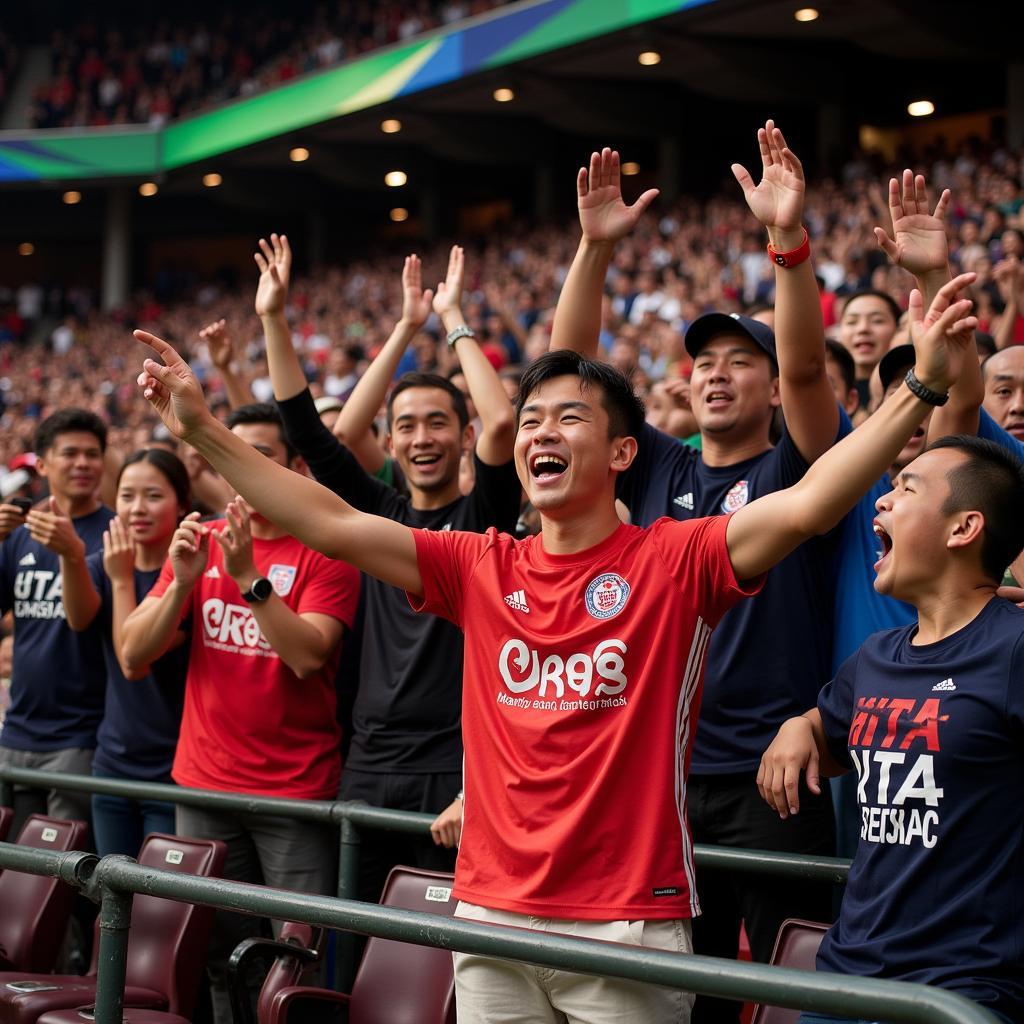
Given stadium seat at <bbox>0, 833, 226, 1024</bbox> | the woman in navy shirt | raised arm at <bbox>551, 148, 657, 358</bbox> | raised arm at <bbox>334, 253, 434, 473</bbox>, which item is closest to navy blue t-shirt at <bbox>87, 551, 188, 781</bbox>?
the woman in navy shirt

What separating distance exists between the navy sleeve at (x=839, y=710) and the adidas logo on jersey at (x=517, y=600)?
61cm

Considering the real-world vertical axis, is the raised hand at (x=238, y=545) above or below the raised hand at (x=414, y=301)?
below

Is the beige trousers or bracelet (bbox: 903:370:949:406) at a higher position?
bracelet (bbox: 903:370:949:406)

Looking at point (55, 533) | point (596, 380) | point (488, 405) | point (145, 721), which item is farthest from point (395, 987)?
point (55, 533)

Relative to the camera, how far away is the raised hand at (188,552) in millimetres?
4012

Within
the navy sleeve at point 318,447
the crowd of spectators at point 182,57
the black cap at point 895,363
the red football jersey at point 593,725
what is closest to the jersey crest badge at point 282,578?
the navy sleeve at point 318,447

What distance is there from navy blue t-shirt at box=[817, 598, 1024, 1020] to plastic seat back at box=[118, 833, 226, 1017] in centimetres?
193

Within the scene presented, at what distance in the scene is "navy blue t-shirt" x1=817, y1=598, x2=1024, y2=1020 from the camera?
7.36ft

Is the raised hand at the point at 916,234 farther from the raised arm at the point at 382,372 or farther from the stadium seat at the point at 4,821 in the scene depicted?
the stadium seat at the point at 4,821

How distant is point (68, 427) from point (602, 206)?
2.74 meters

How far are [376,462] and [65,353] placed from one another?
21.6 m

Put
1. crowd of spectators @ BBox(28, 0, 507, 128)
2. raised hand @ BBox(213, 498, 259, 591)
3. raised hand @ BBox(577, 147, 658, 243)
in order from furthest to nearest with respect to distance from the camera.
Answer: crowd of spectators @ BBox(28, 0, 507, 128), raised hand @ BBox(213, 498, 259, 591), raised hand @ BBox(577, 147, 658, 243)

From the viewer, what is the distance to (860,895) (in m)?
2.43

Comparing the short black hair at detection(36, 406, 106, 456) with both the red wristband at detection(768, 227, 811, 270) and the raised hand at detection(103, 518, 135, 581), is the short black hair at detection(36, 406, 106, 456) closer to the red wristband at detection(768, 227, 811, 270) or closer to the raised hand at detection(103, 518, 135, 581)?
the raised hand at detection(103, 518, 135, 581)
